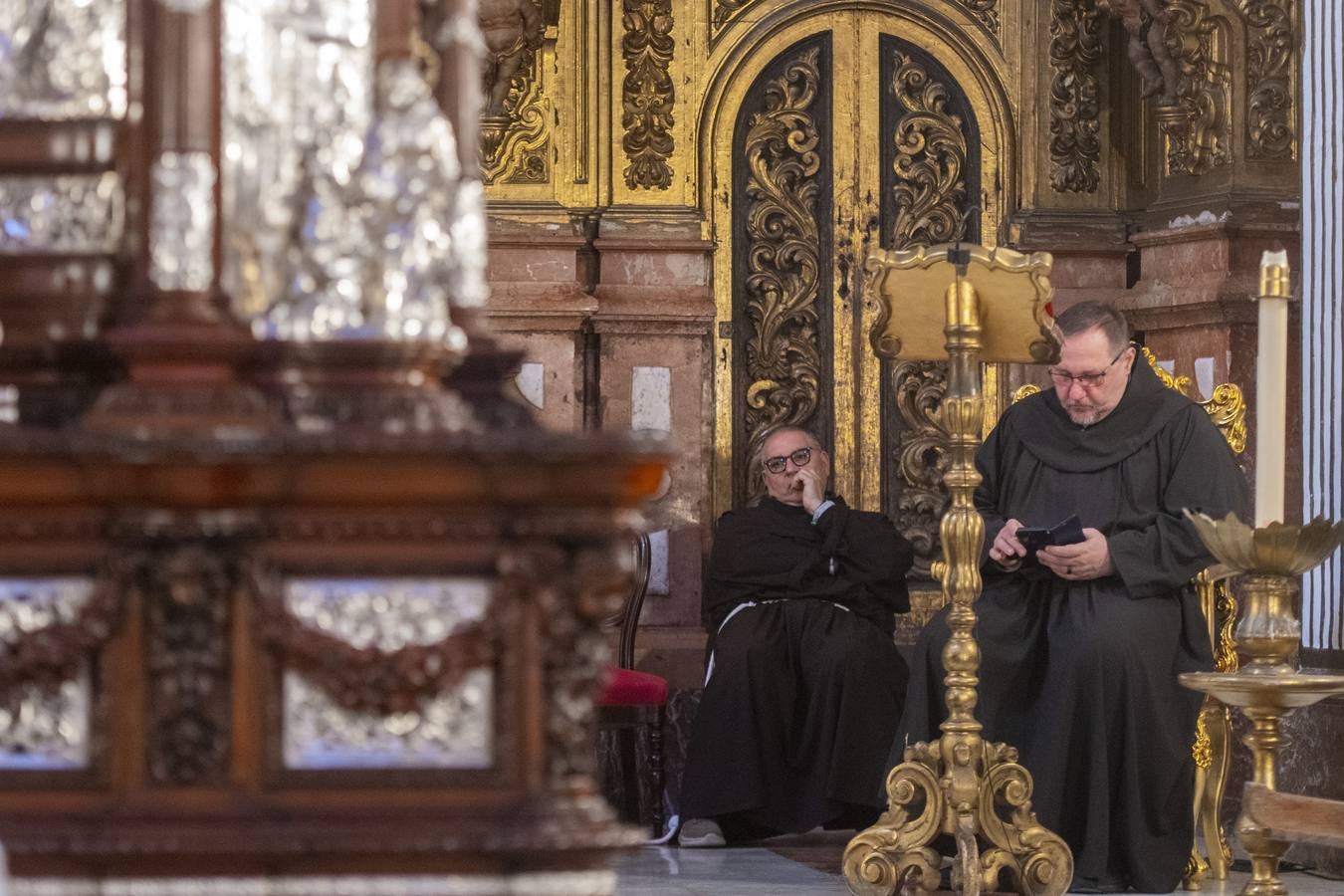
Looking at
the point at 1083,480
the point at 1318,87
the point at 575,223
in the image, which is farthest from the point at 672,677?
the point at 1318,87

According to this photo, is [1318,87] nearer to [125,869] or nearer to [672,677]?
[672,677]

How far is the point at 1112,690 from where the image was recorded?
6.91 metres

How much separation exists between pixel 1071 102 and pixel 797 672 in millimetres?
2854

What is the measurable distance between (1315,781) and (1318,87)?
2160mm

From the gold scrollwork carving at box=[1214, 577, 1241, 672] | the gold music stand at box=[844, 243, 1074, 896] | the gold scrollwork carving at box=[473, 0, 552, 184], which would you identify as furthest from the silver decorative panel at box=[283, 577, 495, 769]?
the gold scrollwork carving at box=[473, 0, 552, 184]

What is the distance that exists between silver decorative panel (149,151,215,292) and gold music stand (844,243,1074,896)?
3.56m

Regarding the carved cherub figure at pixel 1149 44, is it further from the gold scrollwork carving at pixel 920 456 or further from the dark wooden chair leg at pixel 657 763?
the dark wooden chair leg at pixel 657 763

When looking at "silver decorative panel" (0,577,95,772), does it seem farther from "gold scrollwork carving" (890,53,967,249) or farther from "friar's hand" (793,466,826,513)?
"gold scrollwork carving" (890,53,967,249)

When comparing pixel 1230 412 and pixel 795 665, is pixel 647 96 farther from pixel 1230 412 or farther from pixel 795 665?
pixel 1230 412

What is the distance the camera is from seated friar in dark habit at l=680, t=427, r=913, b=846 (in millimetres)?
8086

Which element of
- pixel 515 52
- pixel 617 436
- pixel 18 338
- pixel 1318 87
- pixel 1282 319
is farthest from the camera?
pixel 515 52

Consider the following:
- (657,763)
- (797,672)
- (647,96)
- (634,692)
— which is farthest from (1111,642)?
(647,96)

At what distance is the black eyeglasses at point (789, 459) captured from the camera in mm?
8555

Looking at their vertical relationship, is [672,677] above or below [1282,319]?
below
